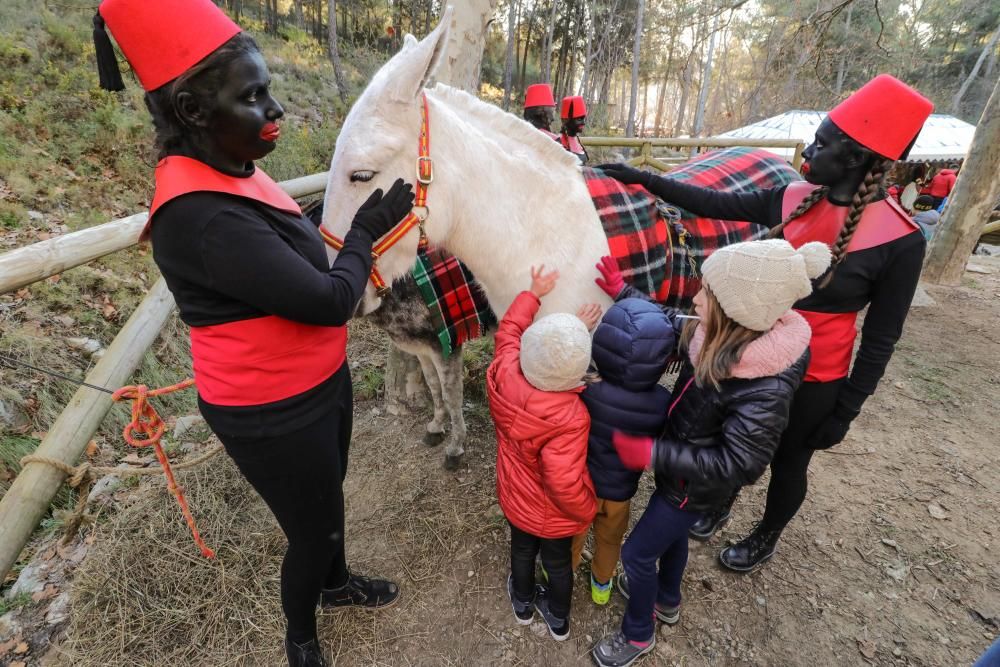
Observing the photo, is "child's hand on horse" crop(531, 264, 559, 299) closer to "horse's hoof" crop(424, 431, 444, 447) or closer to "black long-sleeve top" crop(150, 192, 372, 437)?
"black long-sleeve top" crop(150, 192, 372, 437)

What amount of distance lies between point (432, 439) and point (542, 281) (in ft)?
6.07

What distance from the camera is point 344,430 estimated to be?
159 centimetres

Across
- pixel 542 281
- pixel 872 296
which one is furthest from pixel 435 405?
pixel 872 296

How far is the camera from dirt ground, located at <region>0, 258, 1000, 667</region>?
1.99 meters

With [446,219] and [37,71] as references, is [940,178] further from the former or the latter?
[37,71]

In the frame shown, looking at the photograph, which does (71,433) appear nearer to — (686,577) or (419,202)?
(419,202)

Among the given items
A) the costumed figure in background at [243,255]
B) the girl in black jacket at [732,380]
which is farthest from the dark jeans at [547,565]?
the costumed figure in background at [243,255]

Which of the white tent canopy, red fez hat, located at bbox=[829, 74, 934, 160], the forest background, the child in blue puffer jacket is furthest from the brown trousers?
the forest background

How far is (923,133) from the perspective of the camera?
46.2ft

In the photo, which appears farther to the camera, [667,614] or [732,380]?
[667,614]

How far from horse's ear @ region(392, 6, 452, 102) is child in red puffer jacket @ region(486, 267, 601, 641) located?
79 centimetres

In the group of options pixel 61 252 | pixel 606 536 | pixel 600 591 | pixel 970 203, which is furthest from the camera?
pixel 970 203

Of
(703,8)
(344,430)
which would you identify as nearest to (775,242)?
(344,430)

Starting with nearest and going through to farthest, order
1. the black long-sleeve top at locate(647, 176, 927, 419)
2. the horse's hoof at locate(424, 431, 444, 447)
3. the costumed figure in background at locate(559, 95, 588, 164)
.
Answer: the black long-sleeve top at locate(647, 176, 927, 419), the horse's hoof at locate(424, 431, 444, 447), the costumed figure in background at locate(559, 95, 588, 164)
